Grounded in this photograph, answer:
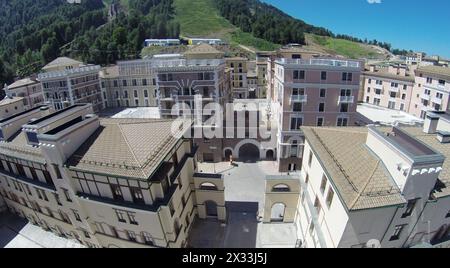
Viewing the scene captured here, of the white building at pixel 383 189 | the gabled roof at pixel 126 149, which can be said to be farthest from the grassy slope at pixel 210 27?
the gabled roof at pixel 126 149

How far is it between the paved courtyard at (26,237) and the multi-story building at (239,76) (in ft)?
187

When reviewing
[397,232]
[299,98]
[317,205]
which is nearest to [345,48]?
[299,98]

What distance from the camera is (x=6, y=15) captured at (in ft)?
644

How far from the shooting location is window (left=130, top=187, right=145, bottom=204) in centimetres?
1855

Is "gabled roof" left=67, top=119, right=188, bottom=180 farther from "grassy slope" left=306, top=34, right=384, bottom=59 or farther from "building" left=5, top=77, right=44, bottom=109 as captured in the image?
"grassy slope" left=306, top=34, right=384, bottom=59

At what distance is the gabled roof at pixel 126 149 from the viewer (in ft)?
58.6

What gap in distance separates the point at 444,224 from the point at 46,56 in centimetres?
14070

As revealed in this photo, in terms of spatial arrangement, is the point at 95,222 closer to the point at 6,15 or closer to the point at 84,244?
the point at 84,244

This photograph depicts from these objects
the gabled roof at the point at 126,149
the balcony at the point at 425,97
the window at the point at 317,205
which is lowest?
the window at the point at 317,205

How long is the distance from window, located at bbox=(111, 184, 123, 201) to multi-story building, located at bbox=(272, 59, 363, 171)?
2540 centimetres

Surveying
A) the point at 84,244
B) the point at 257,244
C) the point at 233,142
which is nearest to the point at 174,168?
the point at 257,244

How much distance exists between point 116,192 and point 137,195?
6.16ft

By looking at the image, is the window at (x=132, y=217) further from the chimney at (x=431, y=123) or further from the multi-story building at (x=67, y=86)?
the multi-story building at (x=67, y=86)

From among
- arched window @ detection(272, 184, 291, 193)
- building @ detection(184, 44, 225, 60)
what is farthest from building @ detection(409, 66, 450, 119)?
building @ detection(184, 44, 225, 60)
